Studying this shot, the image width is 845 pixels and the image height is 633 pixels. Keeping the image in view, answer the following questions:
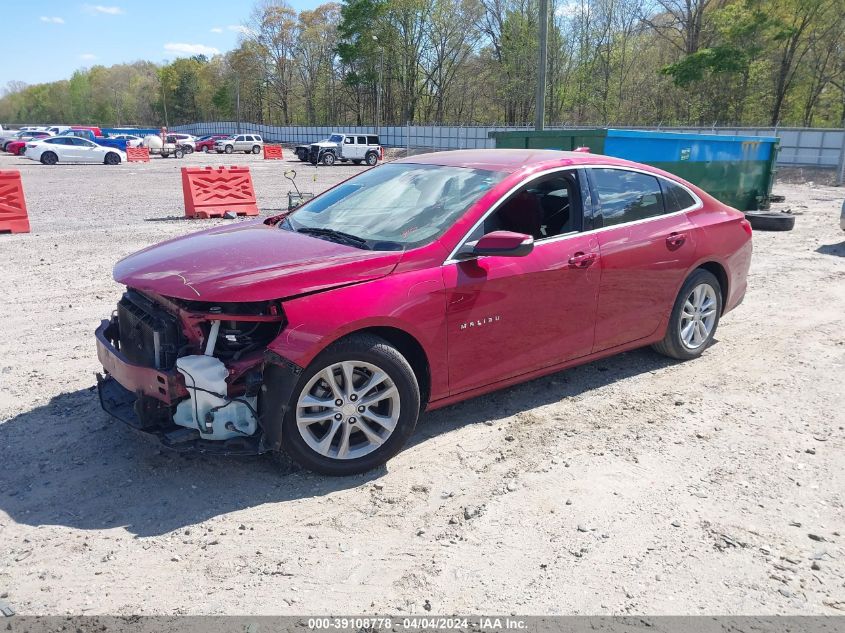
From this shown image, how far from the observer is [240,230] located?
466cm

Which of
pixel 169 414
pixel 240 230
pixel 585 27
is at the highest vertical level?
pixel 585 27

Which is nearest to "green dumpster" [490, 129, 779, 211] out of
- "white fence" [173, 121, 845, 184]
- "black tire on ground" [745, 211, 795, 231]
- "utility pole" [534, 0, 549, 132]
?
"black tire on ground" [745, 211, 795, 231]

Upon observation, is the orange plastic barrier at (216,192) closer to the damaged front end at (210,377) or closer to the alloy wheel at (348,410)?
the damaged front end at (210,377)

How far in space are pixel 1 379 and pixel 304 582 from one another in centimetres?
360

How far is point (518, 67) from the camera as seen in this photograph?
6581 cm

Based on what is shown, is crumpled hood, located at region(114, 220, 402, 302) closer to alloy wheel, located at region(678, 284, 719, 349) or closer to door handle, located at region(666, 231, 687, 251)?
door handle, located at region(666, 231, 687, 251)

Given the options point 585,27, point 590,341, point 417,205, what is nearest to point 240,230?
point 417,205

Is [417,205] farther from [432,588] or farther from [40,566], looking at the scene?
[40,566]

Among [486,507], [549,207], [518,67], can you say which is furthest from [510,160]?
[518,67]

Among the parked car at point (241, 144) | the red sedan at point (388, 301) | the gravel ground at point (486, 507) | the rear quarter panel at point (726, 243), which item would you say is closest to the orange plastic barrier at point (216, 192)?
the gravel ground at point (486, 507)

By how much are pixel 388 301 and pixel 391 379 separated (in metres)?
0.44

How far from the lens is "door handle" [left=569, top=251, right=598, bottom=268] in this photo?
4547mm

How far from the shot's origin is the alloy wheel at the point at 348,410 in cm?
358

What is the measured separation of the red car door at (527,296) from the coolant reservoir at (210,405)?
4.06 ft
